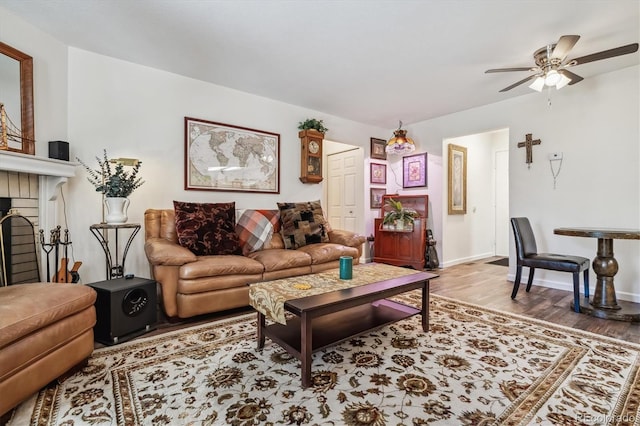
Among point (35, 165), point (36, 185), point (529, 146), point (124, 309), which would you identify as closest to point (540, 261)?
point (529, 146)

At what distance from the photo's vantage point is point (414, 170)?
5.25 m

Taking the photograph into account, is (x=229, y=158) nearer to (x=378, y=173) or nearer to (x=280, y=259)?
(x=280, y=259)

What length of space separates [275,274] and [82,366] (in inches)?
60.2

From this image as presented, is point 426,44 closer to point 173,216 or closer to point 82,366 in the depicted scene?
point 173,216

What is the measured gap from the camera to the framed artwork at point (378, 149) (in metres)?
5.32

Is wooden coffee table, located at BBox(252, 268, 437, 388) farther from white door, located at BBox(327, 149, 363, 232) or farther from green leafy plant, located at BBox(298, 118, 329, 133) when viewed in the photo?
white door, located at BBox(327, 149, 363, 232)

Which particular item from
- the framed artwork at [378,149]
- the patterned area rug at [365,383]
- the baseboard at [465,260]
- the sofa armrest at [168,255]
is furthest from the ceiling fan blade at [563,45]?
the sofa armrest at [168,255]

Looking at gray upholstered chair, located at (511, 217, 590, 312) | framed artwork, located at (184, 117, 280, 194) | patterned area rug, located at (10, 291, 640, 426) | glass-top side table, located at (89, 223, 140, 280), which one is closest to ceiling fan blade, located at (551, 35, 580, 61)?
gray upholstered chair, located at (511, 217, 590, 312)

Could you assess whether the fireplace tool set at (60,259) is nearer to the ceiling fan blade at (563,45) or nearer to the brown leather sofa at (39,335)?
the brown leather sofa at (39,335)

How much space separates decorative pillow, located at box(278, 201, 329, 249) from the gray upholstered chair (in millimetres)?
2160

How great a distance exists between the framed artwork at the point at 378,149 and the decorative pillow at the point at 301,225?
201 cm

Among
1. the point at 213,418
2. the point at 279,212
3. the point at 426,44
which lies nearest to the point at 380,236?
the point at 279,212

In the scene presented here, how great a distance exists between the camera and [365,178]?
523cm

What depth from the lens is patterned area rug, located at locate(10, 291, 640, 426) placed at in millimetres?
1365
